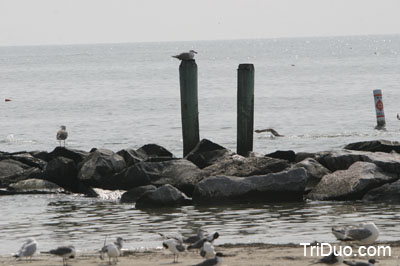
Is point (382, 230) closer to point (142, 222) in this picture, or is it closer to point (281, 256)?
point (281, 256)

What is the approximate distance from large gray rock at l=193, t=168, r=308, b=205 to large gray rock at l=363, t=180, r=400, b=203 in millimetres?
1374

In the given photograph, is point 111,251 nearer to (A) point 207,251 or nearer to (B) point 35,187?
(A) point 207,251

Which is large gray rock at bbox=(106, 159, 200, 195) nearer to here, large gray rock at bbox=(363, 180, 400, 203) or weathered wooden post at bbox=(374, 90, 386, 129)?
large gray rock at bbox=(363, 180, 400, 203)

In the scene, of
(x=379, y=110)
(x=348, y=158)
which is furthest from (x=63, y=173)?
(x=379, y=110)

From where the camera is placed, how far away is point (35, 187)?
2002cm

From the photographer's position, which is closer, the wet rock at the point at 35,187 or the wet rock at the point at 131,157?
the wet rock at the point at 35,187

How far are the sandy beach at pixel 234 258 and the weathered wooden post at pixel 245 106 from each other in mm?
7738

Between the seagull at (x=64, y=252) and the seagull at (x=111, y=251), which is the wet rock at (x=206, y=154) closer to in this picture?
the seagull at (x=111, y=251)

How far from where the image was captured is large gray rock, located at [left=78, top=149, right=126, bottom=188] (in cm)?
1977

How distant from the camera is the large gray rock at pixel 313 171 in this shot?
61.2ft

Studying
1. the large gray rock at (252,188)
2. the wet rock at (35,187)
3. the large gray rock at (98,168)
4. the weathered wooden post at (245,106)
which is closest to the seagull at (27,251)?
the large gray rock at (252,188)

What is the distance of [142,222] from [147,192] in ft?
5.34

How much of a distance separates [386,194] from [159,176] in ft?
16.4

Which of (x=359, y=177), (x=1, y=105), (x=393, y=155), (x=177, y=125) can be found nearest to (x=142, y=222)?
(x=359, y=177)
